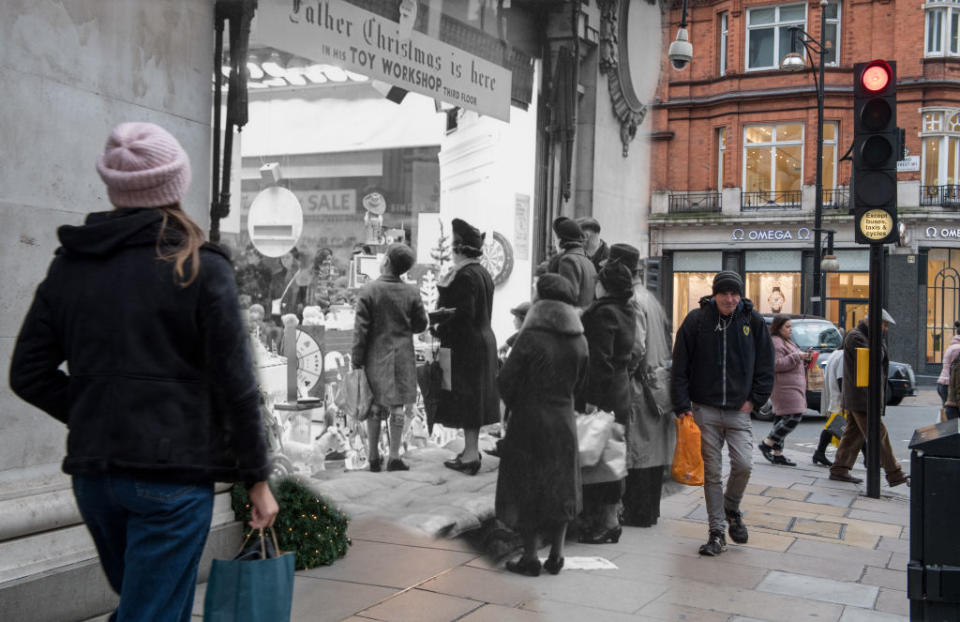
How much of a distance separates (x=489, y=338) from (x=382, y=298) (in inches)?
37.9

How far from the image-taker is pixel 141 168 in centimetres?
270

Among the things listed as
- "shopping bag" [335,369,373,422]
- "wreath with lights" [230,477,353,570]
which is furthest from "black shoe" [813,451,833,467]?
"wreath with lights" [230,477,353,570]

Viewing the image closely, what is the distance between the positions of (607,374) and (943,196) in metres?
23.9

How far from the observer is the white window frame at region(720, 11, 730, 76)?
971 centimetres

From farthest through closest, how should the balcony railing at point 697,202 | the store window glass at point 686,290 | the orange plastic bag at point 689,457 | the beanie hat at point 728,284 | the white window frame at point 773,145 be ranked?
the white window frame at point 773,145 < the balcony railing at point 697,202 < the store window glass at point 686,290 < the beanie hat at point 728,284 < the orange plastic bag at point 689,457

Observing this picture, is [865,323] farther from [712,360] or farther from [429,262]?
[429,262]

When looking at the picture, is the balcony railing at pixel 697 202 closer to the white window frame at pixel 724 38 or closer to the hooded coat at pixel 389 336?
the white window frame at pixel 724 38

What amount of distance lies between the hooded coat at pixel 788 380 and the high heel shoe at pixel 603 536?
5338 millimetres

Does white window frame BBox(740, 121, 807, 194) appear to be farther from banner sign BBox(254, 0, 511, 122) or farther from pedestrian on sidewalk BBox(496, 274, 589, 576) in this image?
pedestrian on sidewalk BBox(496, 274, 589, 576)

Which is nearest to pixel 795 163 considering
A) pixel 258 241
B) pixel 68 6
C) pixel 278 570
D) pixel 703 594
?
pixel 703 594

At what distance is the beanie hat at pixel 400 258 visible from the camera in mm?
5732

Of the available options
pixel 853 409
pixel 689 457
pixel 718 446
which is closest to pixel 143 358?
pixel 689 457

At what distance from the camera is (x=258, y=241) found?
16.8 feet

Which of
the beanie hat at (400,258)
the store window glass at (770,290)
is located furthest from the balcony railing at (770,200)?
the beanie hat at (400,258)
